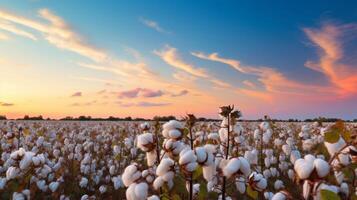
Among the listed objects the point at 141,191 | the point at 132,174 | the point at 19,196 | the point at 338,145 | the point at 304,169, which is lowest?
the point at 19,196

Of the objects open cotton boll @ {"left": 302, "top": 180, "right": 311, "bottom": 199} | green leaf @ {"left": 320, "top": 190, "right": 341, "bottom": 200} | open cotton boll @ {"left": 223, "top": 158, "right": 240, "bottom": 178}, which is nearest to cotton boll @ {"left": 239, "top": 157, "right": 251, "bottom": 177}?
open cotton boll @ {"left": 223, "top": 158, "right": 240, "bottom": 178}

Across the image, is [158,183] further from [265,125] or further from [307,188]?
[265,125]

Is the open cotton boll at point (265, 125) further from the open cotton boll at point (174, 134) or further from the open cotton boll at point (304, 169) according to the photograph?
the open cotton boll at point (304, 169)

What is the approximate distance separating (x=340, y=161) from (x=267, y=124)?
17.8 ft

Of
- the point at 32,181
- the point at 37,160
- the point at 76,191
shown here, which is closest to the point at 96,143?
the point at 76,191

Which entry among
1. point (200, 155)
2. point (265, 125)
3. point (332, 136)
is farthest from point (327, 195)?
point (265, 125)

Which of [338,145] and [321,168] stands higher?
[338,145]

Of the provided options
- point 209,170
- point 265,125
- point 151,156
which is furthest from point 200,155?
point 265,125

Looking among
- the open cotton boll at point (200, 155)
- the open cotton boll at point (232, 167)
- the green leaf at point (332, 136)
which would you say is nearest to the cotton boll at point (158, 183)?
the open cotton boll at point (200, 155)

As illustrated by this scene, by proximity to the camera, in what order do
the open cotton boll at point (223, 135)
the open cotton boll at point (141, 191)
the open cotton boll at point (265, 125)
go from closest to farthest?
the open cotton boll at point (141, 191) < the open cotton boll at point (223, 135) < the open cotton boll at point (265, 125)

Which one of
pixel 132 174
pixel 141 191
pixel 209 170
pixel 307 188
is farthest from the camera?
pixel 209 170

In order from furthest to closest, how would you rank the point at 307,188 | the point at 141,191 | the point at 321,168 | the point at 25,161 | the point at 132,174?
the point at 25,161 < the point at 132,174 < the point at 141,191 < the point at 307,188 < the point at 321,168

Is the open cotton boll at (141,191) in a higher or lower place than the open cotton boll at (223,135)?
lower

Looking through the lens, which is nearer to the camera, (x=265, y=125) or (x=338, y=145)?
(x=338, y=145)
